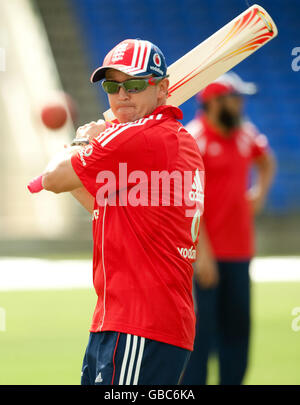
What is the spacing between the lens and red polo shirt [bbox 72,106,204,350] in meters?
2.67

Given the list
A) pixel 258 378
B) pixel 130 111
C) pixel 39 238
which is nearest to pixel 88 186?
pixel 130 111

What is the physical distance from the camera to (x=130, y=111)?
9.34 feet

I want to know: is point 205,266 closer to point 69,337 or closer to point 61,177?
point 61,177

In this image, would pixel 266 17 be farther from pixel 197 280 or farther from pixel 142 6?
pixel 142 6

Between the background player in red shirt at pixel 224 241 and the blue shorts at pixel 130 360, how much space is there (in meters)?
1.80

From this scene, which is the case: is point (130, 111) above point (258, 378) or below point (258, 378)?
above

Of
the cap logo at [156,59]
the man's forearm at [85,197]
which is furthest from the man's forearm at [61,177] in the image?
the cap logo at [156,59]

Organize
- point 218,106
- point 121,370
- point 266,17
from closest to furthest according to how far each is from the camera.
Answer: point 121,370 < point 266,17 < point 218,106

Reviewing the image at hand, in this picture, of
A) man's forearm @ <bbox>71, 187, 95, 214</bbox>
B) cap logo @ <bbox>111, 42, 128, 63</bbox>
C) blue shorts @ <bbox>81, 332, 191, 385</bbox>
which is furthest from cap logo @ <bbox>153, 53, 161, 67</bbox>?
blue shorts @ <bbox>81, 332, 191, 385</bbox>

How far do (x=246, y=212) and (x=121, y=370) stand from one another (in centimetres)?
253

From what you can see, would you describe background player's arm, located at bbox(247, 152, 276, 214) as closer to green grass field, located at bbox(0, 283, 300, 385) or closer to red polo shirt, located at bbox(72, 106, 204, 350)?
green grass field, located at bbox(0, 283, 300, 385)

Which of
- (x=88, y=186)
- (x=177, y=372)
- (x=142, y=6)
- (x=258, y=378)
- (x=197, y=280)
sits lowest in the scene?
(x=258, y=378)

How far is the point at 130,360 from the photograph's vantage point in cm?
263

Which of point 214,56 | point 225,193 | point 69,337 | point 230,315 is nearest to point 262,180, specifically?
point 225,193
